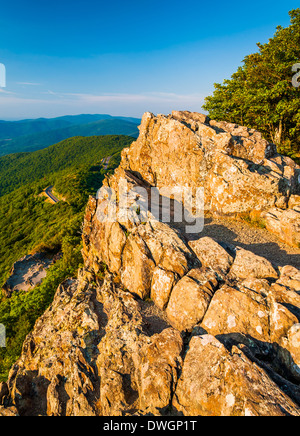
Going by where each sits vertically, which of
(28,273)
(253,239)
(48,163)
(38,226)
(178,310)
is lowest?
(38,226)

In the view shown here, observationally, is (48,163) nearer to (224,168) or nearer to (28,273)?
(28,273)

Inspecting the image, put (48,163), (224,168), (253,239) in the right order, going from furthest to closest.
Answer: (48,163) < (224,168) < (253,239)

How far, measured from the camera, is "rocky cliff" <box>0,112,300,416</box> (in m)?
7.30

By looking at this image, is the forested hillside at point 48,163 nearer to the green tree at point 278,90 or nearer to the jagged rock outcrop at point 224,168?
the green tree at point 278,90

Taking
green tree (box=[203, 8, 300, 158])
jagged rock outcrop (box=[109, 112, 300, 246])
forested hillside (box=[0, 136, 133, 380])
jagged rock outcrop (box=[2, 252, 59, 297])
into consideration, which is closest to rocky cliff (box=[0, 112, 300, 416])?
jagged rock outcrop (box=[109, 112, 300, 246])

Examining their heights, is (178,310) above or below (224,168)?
below

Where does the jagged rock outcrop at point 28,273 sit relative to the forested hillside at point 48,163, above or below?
below

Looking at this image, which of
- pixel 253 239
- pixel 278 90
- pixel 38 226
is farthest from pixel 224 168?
pixel 38 226

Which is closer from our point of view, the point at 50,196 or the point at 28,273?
the point at 28,273

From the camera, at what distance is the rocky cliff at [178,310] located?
23.9 ft

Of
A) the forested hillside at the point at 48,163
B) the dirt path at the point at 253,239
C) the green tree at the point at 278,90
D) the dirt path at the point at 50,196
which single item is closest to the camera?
the dirt path at the point at 253,239

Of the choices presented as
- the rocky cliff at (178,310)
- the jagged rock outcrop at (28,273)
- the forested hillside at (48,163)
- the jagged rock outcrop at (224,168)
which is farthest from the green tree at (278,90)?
the forested hillside at (48,163)

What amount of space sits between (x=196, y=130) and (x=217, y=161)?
3914 millimetres

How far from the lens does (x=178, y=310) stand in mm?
10523
